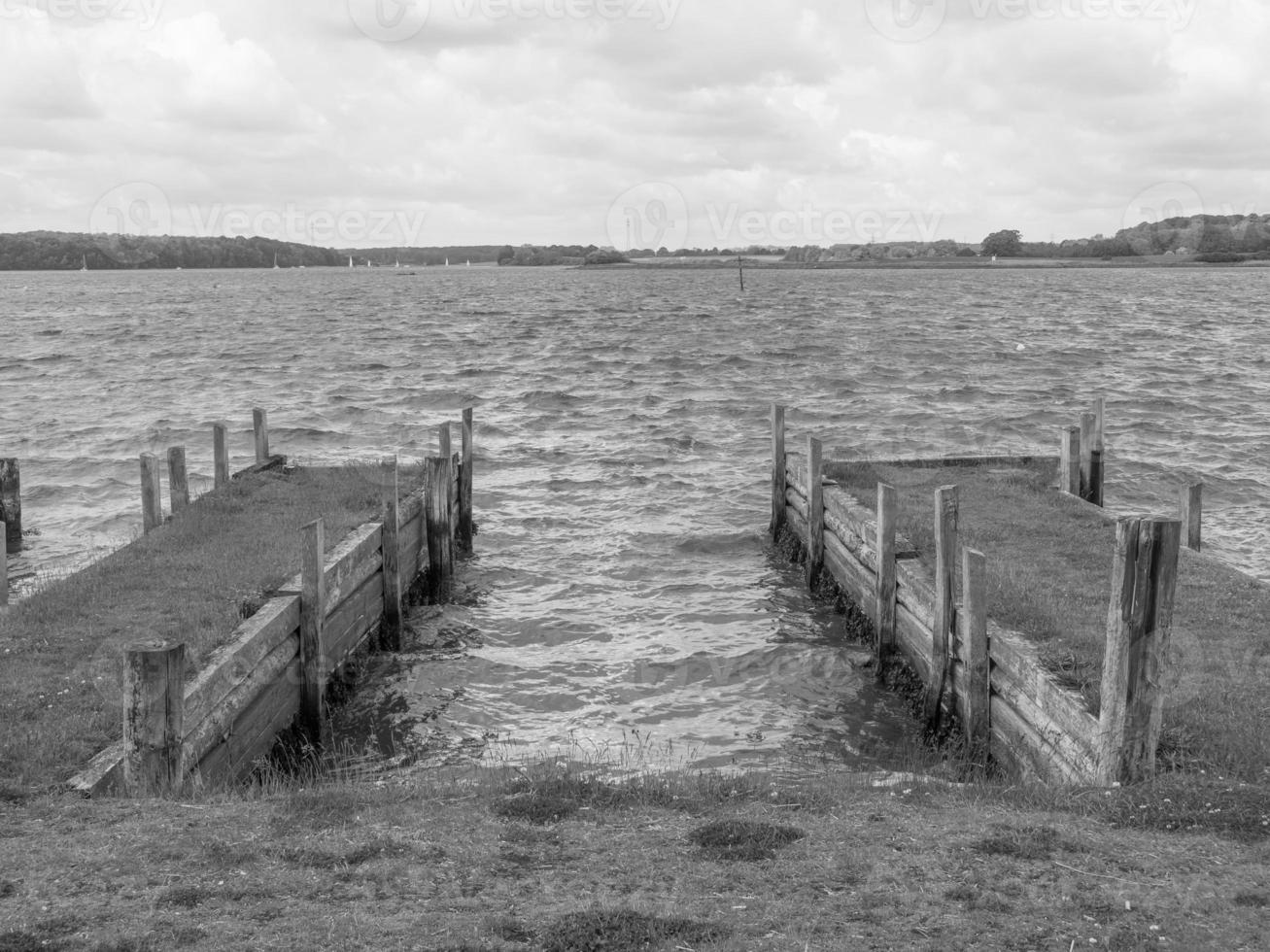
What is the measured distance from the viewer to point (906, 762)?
11375 millimetres

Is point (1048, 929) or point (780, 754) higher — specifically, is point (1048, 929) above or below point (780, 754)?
above

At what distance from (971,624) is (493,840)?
537 cm

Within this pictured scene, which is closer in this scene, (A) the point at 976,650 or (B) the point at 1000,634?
(B) the point at 1000,634

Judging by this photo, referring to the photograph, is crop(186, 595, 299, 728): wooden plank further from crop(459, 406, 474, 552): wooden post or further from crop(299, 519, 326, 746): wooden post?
crop(459, 406, 474, 552): wooden post

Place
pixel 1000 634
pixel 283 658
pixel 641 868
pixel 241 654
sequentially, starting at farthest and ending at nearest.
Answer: pixel 283 658, pixel 1000 634, pixel 241 654, pixel 641 868

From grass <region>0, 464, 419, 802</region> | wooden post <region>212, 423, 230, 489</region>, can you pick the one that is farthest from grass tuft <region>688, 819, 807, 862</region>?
wooden post <region>212, 423, 230, 489</region>

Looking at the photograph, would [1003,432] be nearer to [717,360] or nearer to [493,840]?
[717,360]

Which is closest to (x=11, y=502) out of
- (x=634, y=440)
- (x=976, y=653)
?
(x=634, y=440)

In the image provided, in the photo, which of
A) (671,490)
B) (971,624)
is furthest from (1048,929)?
(671,490)

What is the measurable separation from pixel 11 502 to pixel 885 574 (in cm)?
1497

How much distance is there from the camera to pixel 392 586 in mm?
15609

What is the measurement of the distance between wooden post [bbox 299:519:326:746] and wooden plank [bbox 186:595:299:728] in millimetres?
124

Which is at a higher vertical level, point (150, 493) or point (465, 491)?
point (150, 493)

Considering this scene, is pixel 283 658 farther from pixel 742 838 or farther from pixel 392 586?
pixel 742 838
